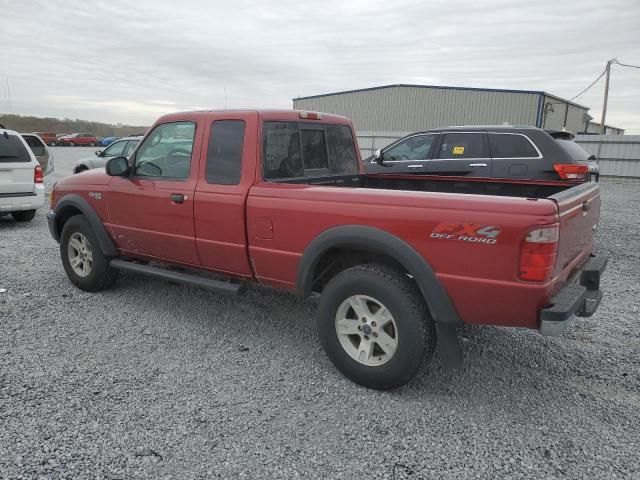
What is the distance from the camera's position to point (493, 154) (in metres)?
7.94

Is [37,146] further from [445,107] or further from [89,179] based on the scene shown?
[445,107]

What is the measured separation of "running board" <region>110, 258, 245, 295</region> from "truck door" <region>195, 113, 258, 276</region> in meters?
0.12

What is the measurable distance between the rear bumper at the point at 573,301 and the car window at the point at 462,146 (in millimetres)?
4425

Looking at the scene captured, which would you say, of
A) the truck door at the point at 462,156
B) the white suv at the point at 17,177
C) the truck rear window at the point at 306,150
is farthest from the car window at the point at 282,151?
the white suv at the point at 17,177

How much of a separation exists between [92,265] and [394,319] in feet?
11.2

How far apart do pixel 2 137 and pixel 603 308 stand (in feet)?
31.1

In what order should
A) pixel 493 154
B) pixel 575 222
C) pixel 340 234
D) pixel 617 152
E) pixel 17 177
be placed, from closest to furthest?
pixel 575 222 < pixel 340 234 < pixel 493 154 < pixel 17 177 < pixel 617 152

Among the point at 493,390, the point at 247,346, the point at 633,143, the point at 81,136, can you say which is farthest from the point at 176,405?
the point at 81,136

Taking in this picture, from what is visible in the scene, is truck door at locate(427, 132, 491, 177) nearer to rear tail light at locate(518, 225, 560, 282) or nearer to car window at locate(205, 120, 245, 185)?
car window at locate(205, 120, 245, 185)

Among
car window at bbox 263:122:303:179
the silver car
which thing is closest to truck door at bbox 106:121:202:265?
car window at bbox 263:122:303:179

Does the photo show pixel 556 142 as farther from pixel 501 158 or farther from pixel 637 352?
pixel 637 352

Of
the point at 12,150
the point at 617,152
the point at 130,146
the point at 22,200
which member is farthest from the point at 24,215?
the point at 617,152

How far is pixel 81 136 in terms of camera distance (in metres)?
50.4

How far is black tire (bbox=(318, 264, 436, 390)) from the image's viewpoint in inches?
122
